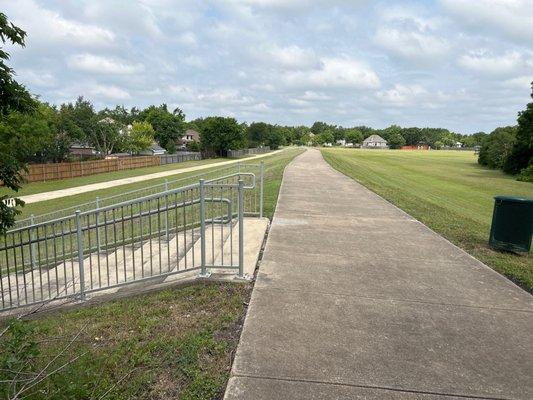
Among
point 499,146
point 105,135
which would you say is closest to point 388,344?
point 499,146

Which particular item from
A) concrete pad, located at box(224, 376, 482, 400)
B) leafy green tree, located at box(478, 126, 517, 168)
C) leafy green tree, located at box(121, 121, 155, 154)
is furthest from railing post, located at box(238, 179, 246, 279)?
leafy green tree, located at box(121, 121, 155, 154)

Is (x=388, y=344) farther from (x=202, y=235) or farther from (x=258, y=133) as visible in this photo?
(x=258, y=133)

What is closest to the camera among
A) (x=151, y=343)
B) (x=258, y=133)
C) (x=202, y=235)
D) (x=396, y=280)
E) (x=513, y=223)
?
(x=151, y=343)

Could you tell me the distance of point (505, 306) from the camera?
193 inches

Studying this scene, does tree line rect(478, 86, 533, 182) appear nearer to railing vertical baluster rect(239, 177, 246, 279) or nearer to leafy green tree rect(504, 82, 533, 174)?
leafy green tree rect(504, 82, 533, 174)

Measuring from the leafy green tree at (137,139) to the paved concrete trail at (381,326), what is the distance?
233 feet

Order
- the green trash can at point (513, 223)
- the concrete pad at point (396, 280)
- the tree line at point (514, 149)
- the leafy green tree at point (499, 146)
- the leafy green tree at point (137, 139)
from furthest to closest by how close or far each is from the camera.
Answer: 1. the leafy green tree at point (137, 139)
2. the leafy green tree at point (499, 146)
3. the tree line at point (514, 149)
4. the green trash can at point (513, 223)
5. the concrete pad at point (396, 280)

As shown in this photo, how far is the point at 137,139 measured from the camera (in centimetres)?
7650

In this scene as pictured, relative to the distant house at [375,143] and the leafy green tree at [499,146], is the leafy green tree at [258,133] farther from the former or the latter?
the leafy green tree at [499,146]

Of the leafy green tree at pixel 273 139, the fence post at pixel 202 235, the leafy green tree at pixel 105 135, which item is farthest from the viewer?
the leafy green tree at pixel 273 139

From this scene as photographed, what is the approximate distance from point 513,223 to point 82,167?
40.4 m

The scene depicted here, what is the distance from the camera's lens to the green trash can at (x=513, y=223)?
265 inches

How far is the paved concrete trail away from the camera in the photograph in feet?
10.9

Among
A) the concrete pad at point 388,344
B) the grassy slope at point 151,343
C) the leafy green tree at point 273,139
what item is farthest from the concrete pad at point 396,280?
the leafy green tree at point 273,139
